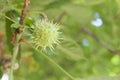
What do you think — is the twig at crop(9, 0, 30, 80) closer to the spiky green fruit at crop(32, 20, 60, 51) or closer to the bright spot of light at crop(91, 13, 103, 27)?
the spiky green fruit at crop(32, 20, 60, 51)

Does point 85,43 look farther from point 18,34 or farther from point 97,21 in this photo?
point 18,34

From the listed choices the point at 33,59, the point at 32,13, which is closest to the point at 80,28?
the point at 33,59

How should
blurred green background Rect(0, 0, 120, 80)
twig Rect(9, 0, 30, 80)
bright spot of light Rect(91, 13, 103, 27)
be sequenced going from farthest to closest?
bright spot of light Rect(91, 13, 103, 27), blurred green background Rect(0, 0, 120, 80), twig Rect(9, 0, 30, 80)

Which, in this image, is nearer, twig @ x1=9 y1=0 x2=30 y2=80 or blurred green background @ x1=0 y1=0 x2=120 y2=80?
twig @ x1=9 y1=0 x2=30 y2=80

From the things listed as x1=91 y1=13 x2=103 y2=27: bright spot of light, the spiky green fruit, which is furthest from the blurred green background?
the spiky green fruit

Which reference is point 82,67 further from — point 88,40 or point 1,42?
Answer: point 1,42

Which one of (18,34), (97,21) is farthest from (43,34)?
(97,21)

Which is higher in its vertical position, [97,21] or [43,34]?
[97,21]

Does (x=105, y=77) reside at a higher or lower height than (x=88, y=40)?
lower
